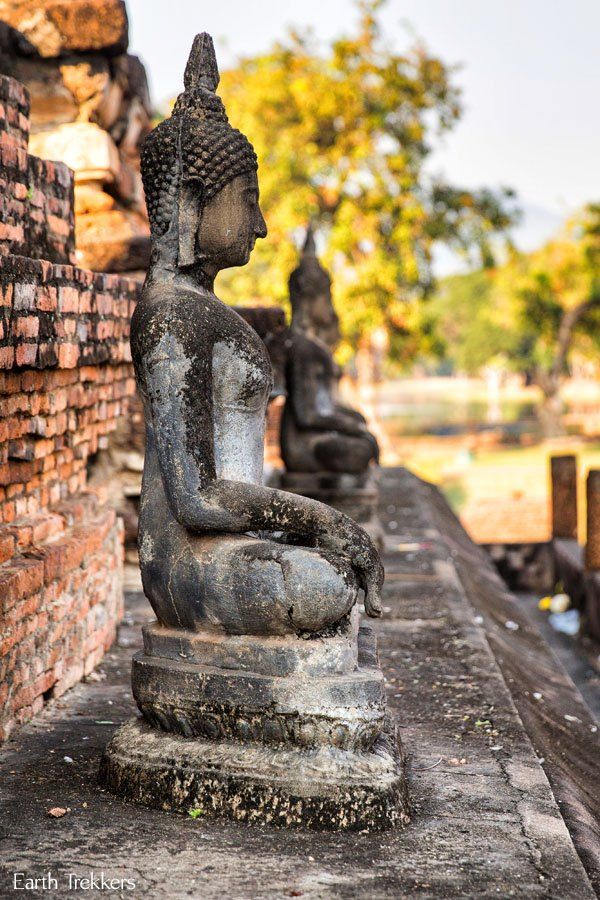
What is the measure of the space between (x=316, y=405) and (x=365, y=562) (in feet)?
15.0

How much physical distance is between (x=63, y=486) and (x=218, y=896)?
262 cm

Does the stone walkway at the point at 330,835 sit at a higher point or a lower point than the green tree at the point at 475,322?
lower

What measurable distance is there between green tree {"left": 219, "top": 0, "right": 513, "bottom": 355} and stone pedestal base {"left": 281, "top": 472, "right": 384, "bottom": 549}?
13.5 meters

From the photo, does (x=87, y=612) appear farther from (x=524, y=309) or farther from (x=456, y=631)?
(x=524, y=309)

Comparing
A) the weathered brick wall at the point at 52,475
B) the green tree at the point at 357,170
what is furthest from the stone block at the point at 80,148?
the green tree at the point at 357,170

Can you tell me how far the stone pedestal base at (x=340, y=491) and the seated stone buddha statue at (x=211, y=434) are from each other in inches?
173

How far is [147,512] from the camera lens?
3.73 meters

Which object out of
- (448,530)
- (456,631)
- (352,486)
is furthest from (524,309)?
(456,631)

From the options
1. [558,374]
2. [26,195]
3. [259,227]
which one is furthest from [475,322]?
[259,227]

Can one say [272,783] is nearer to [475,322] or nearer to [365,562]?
[365,562]

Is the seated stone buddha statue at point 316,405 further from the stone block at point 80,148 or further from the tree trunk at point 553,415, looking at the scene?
the tree trunk at point 553,415

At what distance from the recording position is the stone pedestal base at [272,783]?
3295mm

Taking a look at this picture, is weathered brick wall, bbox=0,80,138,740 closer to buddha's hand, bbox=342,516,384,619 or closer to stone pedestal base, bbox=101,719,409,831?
stone pedestal base, bbox=101,719,409,831

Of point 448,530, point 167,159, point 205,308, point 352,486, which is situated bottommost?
point 448,530
